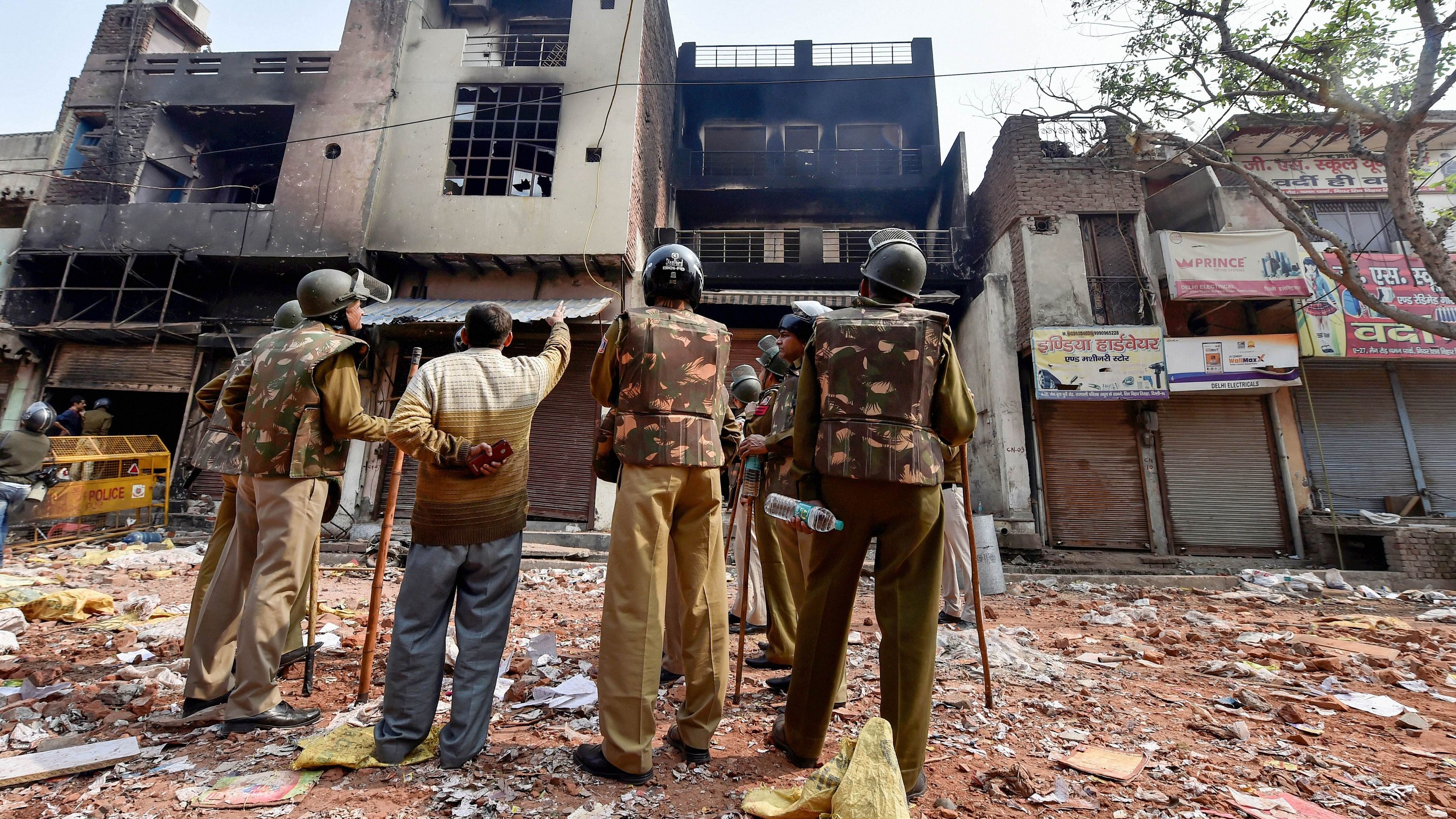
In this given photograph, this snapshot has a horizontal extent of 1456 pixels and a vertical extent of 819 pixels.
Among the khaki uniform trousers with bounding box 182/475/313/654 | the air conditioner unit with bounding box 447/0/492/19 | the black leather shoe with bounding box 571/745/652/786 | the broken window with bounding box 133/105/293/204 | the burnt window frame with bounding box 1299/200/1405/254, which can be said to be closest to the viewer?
the black leather shoe with bounding box 571/745/652/786

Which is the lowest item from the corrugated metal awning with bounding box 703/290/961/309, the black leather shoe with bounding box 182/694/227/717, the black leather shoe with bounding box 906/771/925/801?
the black leather shoe with bounding box 906/771/925/801

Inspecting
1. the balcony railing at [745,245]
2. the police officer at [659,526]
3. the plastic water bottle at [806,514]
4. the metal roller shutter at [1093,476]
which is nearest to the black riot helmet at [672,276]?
the police officer at [659,526]

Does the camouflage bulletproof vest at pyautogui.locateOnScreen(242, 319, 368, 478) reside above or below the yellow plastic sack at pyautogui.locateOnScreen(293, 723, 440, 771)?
above

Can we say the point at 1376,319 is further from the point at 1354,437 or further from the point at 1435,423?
the point at 1435,423

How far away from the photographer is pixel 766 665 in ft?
12.7

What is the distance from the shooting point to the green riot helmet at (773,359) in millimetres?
4414

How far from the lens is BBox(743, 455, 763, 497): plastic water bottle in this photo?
3477mm

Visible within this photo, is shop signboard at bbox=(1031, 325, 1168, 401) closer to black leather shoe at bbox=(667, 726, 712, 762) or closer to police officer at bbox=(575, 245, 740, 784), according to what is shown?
police officer at bbox=(575, 245, 740, 784)

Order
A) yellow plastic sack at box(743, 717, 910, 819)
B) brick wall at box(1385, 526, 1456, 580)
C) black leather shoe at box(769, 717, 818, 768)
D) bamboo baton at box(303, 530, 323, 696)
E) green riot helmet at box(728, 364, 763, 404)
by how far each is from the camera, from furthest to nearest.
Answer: brick wall at box(1385, 526, 1456, 580) → green riot helmet at box(728, 364, 763, 404) → bamboo baton at box(303, 530, 323, 696) → black leather shoe at box(769, 717, 818, 768) → yellow plastic sack at box(743, 717, 910, 819)

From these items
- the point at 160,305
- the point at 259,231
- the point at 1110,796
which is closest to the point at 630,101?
the point at 259,231

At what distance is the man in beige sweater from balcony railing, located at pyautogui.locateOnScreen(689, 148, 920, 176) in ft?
43.5

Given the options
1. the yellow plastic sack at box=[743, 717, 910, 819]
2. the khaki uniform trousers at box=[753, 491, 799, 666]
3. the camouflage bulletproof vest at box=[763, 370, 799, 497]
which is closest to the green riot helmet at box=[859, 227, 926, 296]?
the camouflage bulletproof vest at box=[763, 370, 799, 497]

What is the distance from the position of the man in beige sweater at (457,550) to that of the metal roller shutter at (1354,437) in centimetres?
1436

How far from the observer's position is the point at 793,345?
3916 mm
